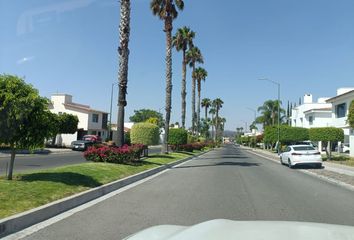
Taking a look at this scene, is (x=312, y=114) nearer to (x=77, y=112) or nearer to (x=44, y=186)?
(x=77, y=112)

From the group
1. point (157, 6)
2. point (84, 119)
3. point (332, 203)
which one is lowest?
point (332, 203)

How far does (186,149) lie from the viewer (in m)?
49.9

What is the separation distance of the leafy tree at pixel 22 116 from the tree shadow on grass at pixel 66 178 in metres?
0.76

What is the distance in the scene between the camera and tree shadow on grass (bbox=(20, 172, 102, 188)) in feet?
39.9

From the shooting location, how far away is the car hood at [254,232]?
3299 mm

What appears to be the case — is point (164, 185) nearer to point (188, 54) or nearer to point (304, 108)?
point (188, 54)

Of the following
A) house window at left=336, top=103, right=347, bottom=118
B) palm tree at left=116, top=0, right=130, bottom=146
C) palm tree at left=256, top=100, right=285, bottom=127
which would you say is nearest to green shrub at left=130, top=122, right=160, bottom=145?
palm tree at left=116, top=0, right=130, bottom=146

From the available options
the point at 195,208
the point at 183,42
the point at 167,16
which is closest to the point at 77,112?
the point at 183,42

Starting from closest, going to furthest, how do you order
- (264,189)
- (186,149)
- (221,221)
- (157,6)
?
(221,221) < (264,189) < (157,6) < (186,149)

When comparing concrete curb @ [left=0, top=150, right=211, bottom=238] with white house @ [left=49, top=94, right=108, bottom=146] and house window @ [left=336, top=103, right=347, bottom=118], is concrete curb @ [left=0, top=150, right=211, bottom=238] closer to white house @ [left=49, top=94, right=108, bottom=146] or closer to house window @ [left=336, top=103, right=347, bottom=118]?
house window @ [left=336, top=103, right=347, bottom=118]

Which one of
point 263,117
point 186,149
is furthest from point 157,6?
point 263,117

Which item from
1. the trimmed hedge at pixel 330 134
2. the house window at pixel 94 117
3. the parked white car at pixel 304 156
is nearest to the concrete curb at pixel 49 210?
the parked white car at pixel 304 156

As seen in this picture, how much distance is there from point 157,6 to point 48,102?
26.0 metres

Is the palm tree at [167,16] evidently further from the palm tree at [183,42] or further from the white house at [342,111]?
the white house at [342,111]
